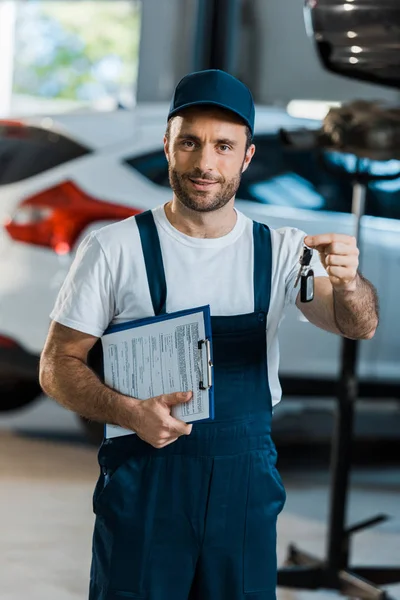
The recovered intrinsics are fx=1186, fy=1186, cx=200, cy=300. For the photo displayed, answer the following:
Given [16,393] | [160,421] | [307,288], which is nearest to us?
[160,421]

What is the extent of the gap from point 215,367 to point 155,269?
0.71ft

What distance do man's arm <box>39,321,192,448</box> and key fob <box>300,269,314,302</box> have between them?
294mm

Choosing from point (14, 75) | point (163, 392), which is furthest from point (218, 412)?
point (14, 75)

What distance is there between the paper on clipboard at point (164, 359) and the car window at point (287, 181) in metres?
2.85

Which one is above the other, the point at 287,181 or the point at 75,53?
the point at 75,53

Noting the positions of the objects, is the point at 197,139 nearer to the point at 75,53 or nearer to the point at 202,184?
the point at 202,184

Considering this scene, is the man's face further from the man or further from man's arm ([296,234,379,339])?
man's arm ([296,234,379,339])

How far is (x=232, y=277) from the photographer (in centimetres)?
223

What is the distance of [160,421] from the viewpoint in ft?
6.85

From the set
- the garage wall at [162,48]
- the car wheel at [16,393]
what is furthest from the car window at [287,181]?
the garage wall at [162,48]

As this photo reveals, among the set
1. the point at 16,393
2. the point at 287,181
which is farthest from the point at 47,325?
the point at 287,181

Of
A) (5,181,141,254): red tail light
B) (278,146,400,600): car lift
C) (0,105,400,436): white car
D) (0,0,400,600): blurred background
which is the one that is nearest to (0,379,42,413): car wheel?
(0,0,400,600): blurred background

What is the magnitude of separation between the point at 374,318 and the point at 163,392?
1.42ft

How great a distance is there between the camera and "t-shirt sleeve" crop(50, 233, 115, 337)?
219 cm
